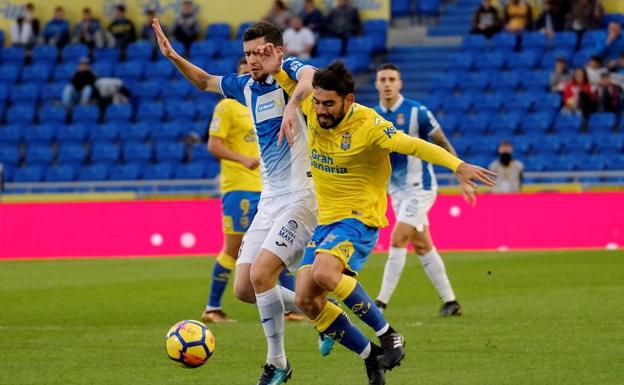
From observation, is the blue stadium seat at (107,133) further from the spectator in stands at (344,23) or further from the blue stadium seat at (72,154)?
the spectator in stands at (344,23)

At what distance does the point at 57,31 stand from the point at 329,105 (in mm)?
23644

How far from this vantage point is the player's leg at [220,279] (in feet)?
39.4

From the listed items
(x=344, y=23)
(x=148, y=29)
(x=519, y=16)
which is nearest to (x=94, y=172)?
(x=148, y=29)

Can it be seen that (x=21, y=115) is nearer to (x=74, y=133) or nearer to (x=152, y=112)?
(x=74, y=133)

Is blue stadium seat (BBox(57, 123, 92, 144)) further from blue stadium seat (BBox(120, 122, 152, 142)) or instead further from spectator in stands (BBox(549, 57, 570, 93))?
spectator in stands (BBox(549, 57, 570, 93))

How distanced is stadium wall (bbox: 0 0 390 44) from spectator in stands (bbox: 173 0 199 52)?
1165 mm

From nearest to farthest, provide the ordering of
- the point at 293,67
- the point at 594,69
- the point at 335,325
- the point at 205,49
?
1. the point at 335,325
2. the point at 293,67
3. the point at 594,69
4. the point at 205,49

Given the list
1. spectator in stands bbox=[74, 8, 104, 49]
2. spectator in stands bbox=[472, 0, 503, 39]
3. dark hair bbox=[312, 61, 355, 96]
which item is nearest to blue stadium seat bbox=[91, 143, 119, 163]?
spectator in stands bbox=[74, 8, 104, 49]

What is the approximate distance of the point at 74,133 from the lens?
91.9 feet

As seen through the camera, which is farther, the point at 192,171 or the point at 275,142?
the point at 192,171

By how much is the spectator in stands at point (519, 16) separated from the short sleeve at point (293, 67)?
60.3 ft

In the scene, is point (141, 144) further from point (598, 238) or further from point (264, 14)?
point (598, 238)

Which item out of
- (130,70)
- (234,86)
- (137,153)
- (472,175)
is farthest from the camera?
(130,70)

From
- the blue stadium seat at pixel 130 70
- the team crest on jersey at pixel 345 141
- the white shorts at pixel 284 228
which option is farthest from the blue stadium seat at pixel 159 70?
the team crest on jersey at pixel 345 141
